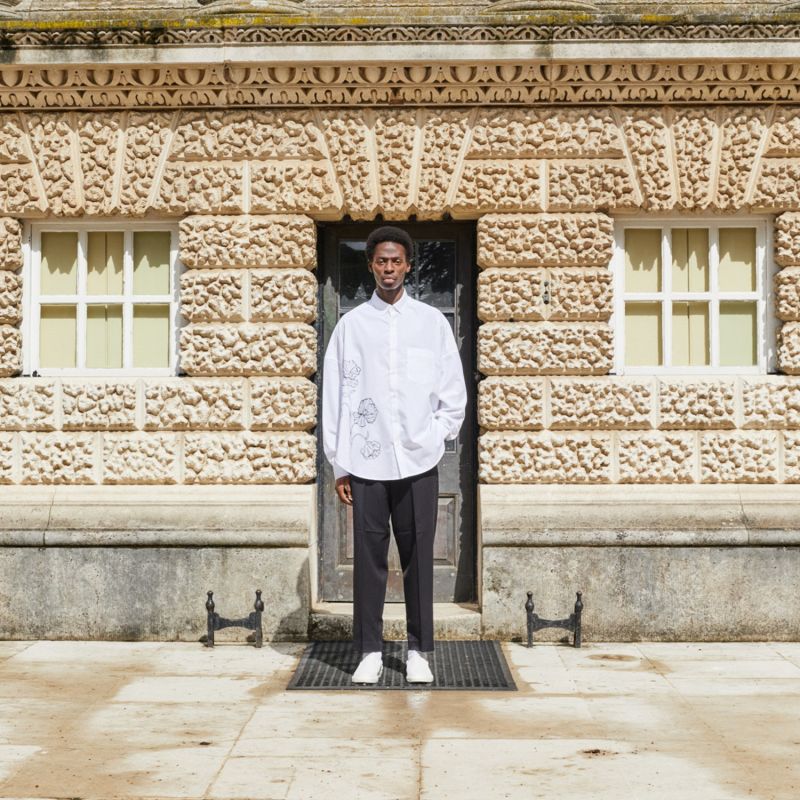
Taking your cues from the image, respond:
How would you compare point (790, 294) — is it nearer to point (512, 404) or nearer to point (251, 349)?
point (512, 404)

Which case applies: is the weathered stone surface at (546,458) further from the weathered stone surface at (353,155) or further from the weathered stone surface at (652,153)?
the weathered stone surface at (353,155)

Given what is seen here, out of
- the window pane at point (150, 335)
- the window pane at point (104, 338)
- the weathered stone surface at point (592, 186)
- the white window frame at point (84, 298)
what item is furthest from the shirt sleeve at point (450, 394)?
the window pane at point (104, 338)

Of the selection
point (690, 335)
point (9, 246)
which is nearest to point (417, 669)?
point (690, 335)

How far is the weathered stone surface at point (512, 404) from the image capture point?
902 centimetres

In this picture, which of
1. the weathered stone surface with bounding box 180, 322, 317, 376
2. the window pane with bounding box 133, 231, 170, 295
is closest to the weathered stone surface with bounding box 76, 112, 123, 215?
the window pane with bounding box 133, 231, 170, 295

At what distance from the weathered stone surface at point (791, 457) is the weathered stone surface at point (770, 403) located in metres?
0.08

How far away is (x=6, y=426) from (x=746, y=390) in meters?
5.15

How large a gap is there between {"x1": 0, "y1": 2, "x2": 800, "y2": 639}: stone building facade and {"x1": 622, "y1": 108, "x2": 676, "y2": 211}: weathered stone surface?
2cm

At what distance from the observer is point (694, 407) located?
9.02 meters

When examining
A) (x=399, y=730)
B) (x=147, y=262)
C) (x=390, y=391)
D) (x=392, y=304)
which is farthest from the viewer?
(x=147, y=262)

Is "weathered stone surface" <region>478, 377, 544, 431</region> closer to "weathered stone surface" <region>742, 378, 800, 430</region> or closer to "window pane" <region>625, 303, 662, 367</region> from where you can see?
"window pane" <region>625, 303, 662, 367</region>

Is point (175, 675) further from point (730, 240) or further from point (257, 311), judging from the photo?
point (730, 240)

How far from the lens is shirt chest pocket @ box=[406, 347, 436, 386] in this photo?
7574mm

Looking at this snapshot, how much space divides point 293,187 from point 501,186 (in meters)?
1.44
